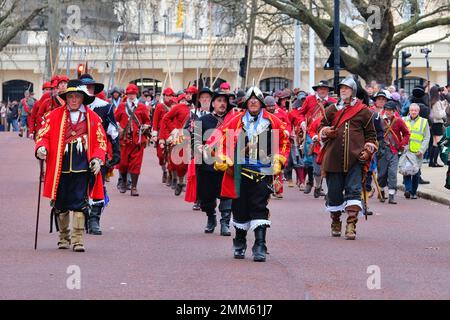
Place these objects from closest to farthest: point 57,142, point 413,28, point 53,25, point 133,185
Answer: point 57,142
point 133,185
point 413,28
point 53,25

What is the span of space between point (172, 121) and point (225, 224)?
6589 mm

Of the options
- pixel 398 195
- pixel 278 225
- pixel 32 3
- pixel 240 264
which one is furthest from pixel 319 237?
pixel 32 3

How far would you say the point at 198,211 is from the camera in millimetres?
18500

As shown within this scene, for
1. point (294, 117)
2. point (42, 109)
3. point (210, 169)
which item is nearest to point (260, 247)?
point (210, 169)

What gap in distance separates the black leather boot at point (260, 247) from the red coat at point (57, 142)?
6.23ft

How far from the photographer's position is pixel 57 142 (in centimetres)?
1347

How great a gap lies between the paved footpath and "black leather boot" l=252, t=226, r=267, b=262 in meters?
0.15

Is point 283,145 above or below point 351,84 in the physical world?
below

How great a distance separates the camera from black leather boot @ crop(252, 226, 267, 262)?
41.9 feet

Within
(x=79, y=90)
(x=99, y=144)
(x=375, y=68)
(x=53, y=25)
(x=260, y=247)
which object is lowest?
(x=260, y=247)

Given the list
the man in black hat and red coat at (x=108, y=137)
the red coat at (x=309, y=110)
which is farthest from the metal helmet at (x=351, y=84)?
the red coat at (x=309, y=110)

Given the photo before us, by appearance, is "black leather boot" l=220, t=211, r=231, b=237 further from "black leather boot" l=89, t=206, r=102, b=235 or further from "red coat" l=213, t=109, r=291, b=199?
"red coat" l=213, t=109, r=291, b=199

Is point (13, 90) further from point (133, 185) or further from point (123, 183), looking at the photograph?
point (133, 185)

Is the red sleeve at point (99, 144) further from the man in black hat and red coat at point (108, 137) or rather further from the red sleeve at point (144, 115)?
the red sleeve at point (144, 115)
